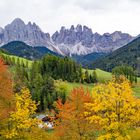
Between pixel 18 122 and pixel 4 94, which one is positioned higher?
pixel 4 94

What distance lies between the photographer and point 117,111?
145 feet

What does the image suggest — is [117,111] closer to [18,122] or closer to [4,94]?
[18,122]

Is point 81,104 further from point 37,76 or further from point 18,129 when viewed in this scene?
point 37,76

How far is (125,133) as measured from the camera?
43.9m

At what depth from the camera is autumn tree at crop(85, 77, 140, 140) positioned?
43625mm

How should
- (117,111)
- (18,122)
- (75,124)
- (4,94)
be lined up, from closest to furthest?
1. (117,111)
2. (4,94)
3. (18,122)
4. (75,124)

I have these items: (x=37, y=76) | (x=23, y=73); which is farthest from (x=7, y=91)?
(x=23, y=73)

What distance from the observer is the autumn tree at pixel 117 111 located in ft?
143

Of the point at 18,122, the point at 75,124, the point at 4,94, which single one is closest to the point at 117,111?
the point at 75,124

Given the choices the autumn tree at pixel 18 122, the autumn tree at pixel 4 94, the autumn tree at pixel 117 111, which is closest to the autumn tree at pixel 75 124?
the autumn tree at pixel 18 122

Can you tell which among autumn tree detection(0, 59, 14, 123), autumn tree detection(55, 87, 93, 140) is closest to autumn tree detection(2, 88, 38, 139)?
autumn tree detection(0, 59, 14, 123)

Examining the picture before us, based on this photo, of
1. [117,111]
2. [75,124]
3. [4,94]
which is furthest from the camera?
[75,124]

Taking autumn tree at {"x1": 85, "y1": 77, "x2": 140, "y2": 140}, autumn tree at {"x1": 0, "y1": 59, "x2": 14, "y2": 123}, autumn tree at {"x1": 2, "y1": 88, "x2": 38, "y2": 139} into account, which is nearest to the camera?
autumn tree at {"x1": 85, "y1": 77, "x2": 140, "y2": 140}

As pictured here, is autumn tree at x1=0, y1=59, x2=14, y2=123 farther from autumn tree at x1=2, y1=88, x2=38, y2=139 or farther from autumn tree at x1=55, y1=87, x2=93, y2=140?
autumn tree at x1=55, y1=87, x2=93, y2=140
